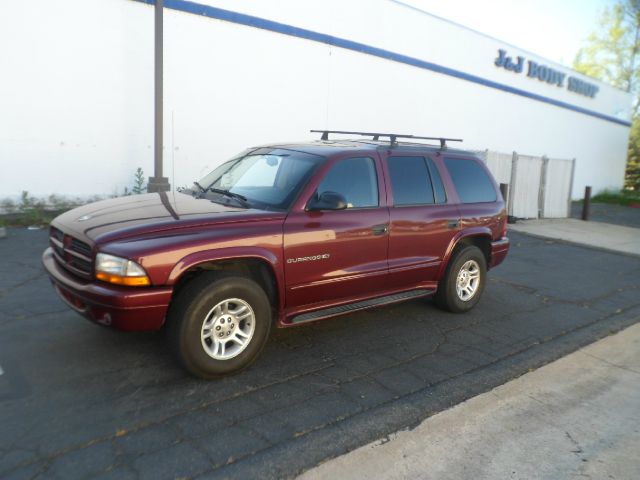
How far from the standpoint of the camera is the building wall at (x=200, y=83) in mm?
9125

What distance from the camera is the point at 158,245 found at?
3.50 meters

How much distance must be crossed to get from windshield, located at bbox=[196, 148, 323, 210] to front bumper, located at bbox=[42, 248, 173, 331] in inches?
45.9

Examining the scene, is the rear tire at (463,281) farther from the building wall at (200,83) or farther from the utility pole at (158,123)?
the building wall at (200,83)

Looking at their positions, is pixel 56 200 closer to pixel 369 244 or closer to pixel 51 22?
→ pixel 51 22

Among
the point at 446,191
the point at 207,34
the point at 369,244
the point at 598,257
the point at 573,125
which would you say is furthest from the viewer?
the point at 573,125

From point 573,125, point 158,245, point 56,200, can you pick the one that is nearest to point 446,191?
point 158,245

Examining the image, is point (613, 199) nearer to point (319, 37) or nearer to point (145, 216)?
point (319, 37)

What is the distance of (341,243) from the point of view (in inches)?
175

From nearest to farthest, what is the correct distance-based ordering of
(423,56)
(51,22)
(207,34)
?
(51,22) < (207,34) < (423,56)

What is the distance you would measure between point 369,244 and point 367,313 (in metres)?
1.21

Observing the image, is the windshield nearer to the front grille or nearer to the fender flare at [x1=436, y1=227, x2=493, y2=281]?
the front grille

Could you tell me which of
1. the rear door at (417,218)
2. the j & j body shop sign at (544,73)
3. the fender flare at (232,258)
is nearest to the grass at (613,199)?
the j & j body shop sign at (544,73)

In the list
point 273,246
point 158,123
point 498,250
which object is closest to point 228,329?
point 273,246

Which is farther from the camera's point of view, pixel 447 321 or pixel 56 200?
pixel 56 200
